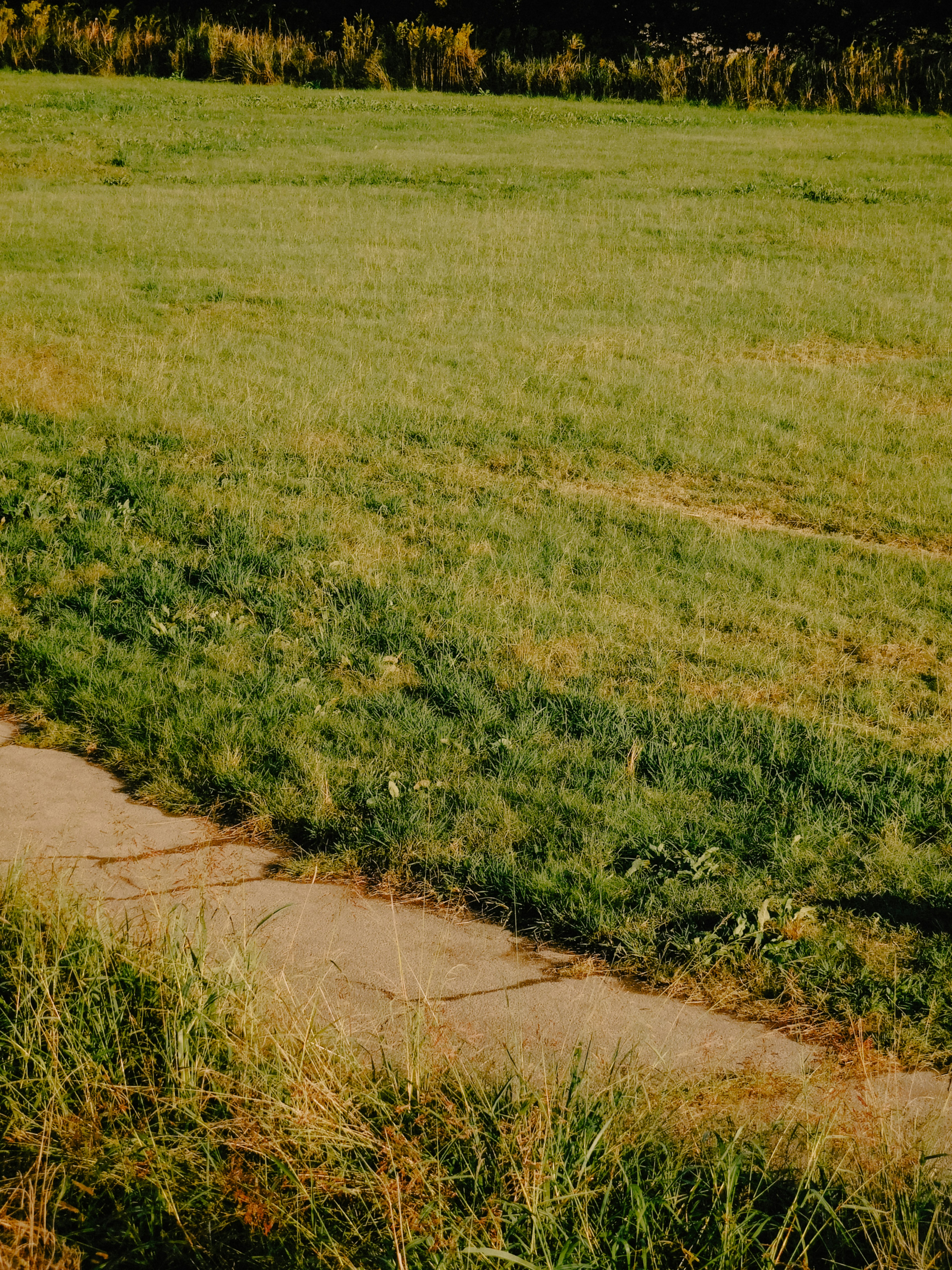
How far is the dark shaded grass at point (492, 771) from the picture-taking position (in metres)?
3.23

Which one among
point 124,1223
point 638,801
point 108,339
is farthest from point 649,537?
point 108,339

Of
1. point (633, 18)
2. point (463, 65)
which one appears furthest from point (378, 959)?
point (633, 18)

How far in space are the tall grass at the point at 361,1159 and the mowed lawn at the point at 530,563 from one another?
0.63 m

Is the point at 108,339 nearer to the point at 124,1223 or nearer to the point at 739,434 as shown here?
the point at 739,434

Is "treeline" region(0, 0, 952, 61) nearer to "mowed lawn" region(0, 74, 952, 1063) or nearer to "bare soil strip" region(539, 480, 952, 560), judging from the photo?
"mowed lawn" region(0, 74, 952, 1063)

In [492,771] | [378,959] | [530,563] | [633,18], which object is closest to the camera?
[378,959]

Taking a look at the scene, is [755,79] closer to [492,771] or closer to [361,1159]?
[492,771]

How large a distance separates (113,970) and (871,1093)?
76.2 inches

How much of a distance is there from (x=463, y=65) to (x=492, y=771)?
23.8m

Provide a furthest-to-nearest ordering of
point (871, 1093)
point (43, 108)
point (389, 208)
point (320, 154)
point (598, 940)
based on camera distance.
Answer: point (43, 108) < point (320, 154) < point (389, 208) < point (598, 940) < point (871, 1093)

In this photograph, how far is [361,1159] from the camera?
2295 millimetres

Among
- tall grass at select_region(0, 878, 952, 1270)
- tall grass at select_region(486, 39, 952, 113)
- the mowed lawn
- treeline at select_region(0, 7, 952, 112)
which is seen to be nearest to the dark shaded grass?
the mowed lawn

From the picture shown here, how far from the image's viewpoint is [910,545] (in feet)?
19.7

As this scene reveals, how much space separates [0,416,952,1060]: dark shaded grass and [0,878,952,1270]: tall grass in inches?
25.5
